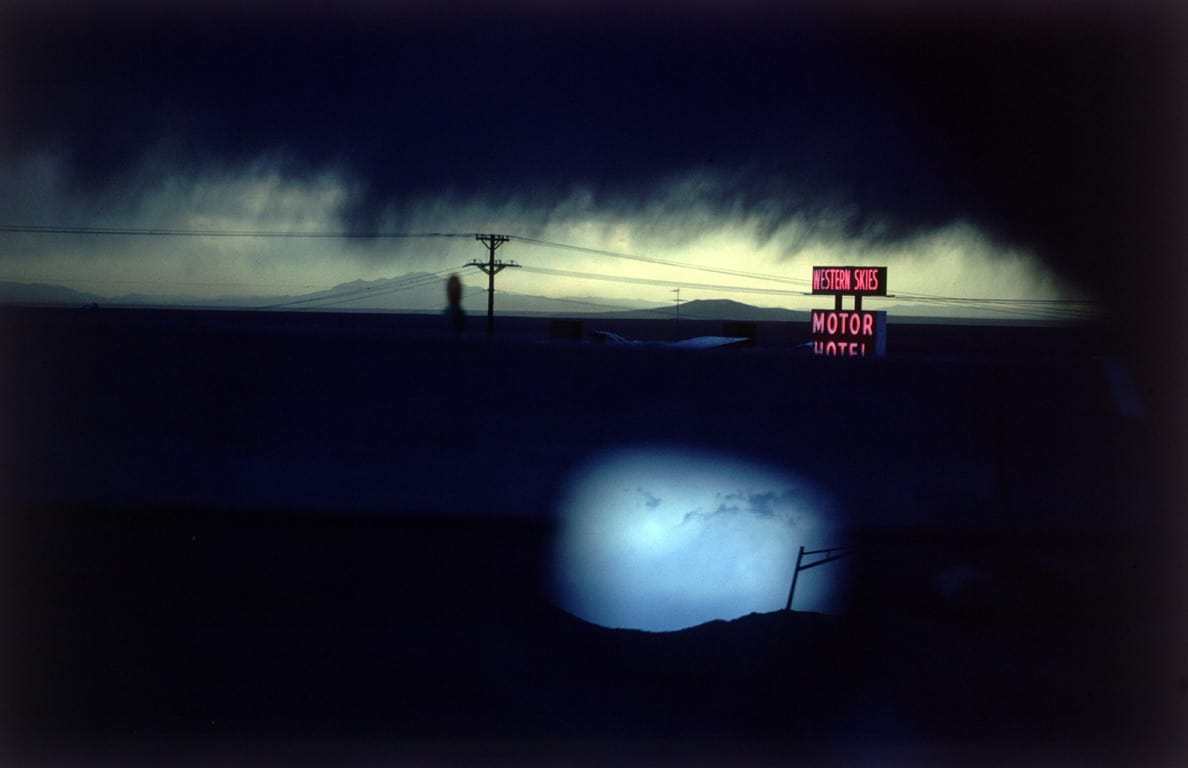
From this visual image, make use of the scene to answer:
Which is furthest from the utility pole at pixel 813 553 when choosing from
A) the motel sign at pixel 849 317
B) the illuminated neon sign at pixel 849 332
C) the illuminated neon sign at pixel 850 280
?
the illuminated neon sign at pixel 850 280

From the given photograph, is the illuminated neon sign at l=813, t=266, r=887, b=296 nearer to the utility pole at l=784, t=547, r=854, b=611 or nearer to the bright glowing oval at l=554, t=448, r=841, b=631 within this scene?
the bright glowing oval at l=554, t=448, r=841, b=631

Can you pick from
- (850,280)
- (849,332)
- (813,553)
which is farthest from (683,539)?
(850,280)

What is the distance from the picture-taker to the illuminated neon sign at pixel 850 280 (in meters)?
35.7

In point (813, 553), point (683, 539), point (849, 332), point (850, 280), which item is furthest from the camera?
point (850, 280)

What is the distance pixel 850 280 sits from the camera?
36.3 m

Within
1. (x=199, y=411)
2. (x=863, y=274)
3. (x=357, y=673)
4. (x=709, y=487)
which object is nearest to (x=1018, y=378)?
(x=709, y=487)

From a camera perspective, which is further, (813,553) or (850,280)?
(850,280)

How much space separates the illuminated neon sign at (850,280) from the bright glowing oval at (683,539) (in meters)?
19.9

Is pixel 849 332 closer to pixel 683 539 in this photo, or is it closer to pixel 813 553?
pixel 683 539

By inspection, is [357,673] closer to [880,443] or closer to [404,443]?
[404,443]

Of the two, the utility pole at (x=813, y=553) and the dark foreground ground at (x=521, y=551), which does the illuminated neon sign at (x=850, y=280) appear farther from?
the utility pole at (x=813, y=553)

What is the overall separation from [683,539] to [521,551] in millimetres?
2252

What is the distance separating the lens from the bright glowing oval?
13.9m

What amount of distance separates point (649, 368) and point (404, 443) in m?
4.34
